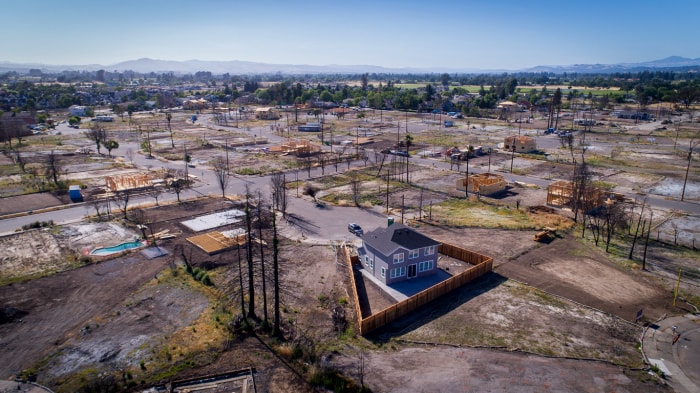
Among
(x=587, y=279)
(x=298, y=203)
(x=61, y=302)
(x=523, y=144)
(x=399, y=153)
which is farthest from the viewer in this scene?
(x=523, y=144)

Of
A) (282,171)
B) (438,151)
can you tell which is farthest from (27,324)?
(438,151)

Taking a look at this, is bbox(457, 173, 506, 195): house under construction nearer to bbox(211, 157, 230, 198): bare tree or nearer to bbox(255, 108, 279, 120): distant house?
bbox(211, 157, 230, 198): bare tree

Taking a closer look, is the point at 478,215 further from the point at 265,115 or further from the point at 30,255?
the point at 265,115

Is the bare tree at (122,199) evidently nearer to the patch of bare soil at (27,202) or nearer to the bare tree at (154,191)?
the bare tree at (154,191)

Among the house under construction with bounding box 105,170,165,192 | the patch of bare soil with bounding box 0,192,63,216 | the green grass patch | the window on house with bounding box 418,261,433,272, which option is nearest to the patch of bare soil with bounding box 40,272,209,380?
the window on house with bounding box 418,261,433,272

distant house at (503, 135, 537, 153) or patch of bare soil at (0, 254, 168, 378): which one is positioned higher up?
distant house at (503, 135, 537, 153)

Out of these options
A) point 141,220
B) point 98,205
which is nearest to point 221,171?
point 98,205

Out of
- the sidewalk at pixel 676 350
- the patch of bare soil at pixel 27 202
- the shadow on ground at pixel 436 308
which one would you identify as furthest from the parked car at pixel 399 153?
the sidewalk at pixel 676 350
